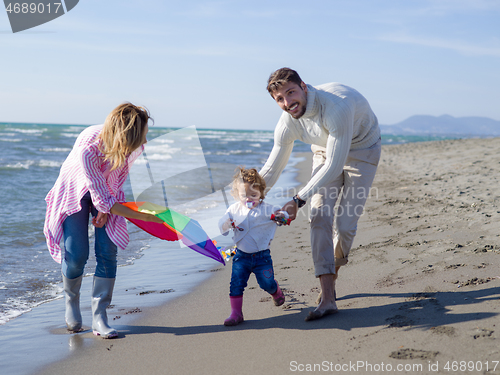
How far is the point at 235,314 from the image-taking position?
3203 mm

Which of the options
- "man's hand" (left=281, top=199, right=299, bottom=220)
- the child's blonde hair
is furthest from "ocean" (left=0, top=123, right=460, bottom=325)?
"man's hand" (left=281, top=199, right=299, bottom=220)

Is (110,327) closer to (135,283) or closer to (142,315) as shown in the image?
(142,315)

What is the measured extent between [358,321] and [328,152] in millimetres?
1218

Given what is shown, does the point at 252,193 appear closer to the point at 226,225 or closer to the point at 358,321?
the point at 226,225

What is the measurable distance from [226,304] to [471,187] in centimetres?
523

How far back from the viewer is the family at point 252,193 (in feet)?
9.66

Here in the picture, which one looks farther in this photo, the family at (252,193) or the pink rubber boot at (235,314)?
the pink rubber boot at (235,314)

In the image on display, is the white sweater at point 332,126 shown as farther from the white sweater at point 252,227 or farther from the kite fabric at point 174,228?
the kite fabric at point 174,228

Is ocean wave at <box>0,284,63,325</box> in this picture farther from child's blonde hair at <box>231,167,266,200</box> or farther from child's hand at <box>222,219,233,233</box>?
child's blonde hair at <box>231,167,266,200</box>

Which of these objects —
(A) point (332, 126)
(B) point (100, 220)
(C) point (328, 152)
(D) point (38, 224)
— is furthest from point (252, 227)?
(D) point (38, 224)

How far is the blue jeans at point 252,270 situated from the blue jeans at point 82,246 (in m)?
0.94

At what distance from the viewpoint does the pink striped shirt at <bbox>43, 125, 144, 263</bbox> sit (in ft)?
9.57

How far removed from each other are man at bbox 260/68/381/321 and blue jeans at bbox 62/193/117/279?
1.37 m

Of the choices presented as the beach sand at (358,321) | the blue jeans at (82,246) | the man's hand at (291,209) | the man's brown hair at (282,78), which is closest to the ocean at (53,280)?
the beach sand at (358,321)
